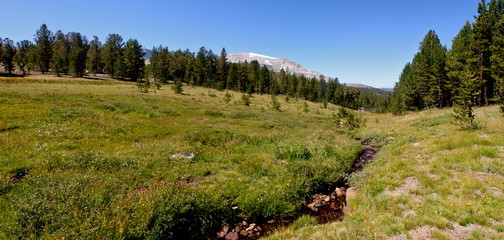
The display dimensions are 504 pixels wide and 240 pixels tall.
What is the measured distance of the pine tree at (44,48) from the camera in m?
87.5

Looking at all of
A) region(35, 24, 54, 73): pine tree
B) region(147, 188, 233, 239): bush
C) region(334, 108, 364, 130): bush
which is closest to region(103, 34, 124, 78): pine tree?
region(35, 24, 54, 73): pine tree

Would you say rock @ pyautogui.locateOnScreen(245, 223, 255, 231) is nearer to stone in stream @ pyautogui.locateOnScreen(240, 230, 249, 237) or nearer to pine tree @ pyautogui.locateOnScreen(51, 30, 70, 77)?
stone in stream @ pyautogui.locateOnScreen(240, 230, 249, 237)

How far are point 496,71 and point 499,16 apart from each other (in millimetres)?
13006

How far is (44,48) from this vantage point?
9206 cm

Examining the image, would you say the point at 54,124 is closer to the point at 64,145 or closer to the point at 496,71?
the point at 64,145

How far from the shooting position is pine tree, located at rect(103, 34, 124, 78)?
86.5 meters

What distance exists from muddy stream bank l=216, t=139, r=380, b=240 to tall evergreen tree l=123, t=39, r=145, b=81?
95.3 m

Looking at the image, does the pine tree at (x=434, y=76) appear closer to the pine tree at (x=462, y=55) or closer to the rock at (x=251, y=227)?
the pine tree at (x=462, y=55)

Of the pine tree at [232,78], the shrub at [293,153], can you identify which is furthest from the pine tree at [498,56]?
the pine tree at [232,78]

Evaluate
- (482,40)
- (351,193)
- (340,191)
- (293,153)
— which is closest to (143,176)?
(293,153)

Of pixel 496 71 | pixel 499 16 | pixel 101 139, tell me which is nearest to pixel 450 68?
pixel 499 16

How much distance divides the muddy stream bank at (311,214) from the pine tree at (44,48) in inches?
4771

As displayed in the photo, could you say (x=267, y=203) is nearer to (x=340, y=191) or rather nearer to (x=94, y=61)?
(x=340, y=191)

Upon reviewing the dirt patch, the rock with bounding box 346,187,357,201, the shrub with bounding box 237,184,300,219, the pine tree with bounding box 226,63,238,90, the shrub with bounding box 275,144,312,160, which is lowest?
the shrub with bounding box 237,184,300,219
